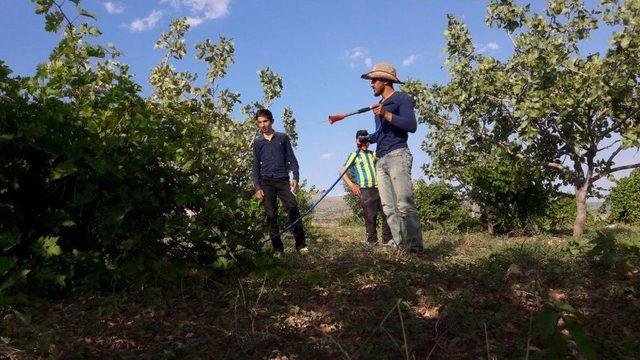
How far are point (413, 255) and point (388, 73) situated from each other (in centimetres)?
221

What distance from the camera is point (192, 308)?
388 centimetres

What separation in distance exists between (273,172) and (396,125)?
207 centimetres

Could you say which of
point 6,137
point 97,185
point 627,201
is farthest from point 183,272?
point 627,201

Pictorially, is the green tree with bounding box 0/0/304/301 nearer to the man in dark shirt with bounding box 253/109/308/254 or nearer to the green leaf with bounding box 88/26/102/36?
the green leaf with bounding box 88/26/102/36

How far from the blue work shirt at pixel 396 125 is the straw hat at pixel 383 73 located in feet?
0.65

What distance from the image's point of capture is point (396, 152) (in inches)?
226

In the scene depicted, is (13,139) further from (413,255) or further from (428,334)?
(413,255)

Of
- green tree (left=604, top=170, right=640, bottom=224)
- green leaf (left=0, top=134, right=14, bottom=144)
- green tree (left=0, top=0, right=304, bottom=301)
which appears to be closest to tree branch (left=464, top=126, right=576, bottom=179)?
green tree (left=604, top=170, right=640, bottom=224)

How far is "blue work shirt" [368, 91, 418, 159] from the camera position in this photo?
5.56 metres

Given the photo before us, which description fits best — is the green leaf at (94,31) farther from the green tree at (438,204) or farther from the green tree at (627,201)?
the green tree at (627,201)

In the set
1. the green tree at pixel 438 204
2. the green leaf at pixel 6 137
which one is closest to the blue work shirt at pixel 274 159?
the green leaf at pixel 6 137

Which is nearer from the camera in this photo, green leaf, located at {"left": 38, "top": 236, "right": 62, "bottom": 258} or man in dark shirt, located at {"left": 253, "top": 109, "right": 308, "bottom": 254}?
green leaf, located at {"left": 38, "top": 236, "right": 62, "bottom": 258}

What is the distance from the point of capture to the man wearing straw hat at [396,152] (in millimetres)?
5641

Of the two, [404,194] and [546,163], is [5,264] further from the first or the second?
[546,163]
